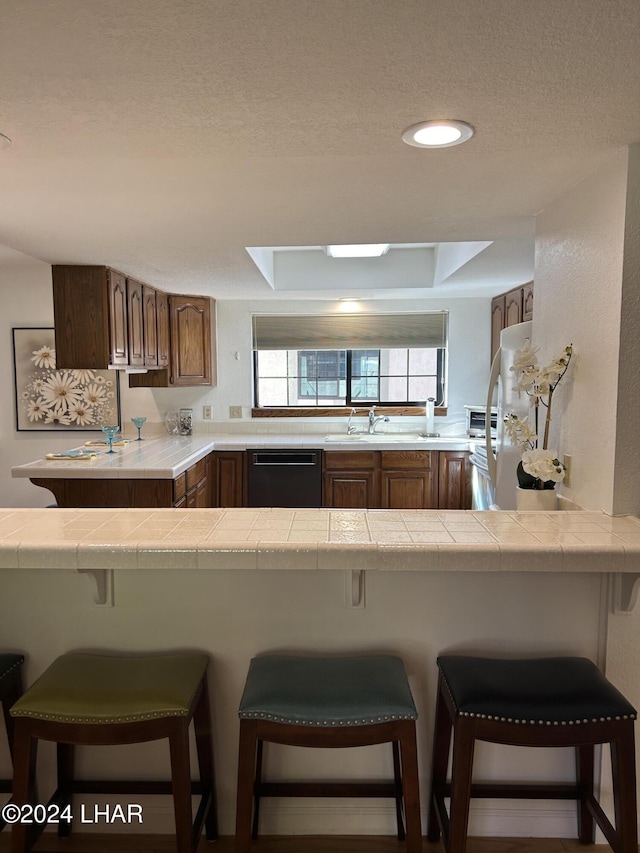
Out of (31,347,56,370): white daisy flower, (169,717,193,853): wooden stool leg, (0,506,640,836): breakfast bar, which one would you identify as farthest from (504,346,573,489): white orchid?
(31,347,56,370): white daisy flower

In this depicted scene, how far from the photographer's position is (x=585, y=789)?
1.64 m

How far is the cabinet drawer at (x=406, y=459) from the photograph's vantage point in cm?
427

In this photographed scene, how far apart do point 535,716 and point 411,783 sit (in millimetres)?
360

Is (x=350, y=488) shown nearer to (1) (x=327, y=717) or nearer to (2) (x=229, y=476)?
(2) (x=229, y=476)

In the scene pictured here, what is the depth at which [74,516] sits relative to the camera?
1.64m

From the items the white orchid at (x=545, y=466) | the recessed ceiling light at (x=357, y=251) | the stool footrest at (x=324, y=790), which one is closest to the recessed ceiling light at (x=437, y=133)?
the white orchid at (x=545, y=466)

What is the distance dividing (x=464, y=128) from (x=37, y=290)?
13.4 feet

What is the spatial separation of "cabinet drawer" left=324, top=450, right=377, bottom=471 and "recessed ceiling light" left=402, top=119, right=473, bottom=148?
2.98 m

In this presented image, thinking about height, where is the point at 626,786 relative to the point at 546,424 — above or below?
below

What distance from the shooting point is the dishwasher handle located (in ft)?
14.1

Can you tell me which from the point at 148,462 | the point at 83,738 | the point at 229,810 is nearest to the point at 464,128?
the point at 83,738

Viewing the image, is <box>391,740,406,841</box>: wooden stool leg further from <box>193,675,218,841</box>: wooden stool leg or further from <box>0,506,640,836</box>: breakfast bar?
<box>193,675,218,841</box>: wooden stool leg

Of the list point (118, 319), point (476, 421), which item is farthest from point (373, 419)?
point (118, 319)

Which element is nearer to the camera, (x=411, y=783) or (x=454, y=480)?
(x=411, y=783)
